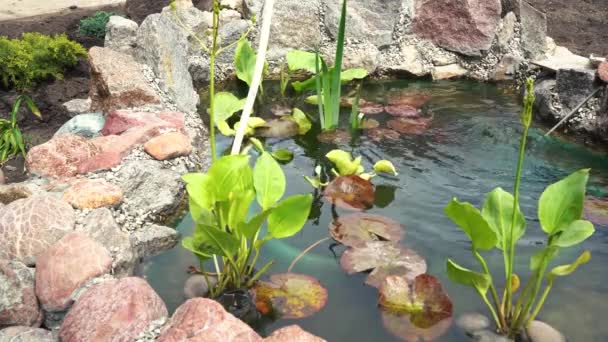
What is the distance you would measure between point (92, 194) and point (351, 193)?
1.30 m

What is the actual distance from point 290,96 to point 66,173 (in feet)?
7.08

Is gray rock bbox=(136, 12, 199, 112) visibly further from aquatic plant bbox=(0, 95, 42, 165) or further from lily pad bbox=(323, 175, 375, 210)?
lily pad bbox=(323, 175, 375, 210)

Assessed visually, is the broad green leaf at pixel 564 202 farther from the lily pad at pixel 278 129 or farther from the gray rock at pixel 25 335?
the lily pad at pixel 278 129

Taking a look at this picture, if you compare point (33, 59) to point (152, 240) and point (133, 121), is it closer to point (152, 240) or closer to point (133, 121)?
point (133, 121)

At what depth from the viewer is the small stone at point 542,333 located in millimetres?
2293

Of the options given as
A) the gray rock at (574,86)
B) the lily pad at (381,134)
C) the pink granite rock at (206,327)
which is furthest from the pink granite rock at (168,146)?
the gray rock at (574,86)

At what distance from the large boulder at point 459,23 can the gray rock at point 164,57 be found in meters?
2.14

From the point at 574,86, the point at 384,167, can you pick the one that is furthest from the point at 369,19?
the point at 384,167

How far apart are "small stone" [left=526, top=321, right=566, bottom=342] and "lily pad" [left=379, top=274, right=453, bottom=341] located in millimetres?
296

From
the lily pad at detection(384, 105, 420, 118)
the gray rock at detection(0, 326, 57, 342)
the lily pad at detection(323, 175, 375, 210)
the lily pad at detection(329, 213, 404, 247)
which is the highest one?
the lily pad at detection(384, 105, 420, 118)

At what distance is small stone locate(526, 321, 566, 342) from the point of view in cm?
229

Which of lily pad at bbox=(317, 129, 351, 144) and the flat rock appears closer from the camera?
the flat rock

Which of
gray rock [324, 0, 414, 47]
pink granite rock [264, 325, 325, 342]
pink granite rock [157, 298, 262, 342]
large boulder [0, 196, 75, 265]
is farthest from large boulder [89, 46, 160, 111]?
pink granite rock [264, 325, 325, 342]

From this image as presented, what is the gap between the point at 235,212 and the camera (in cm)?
239
